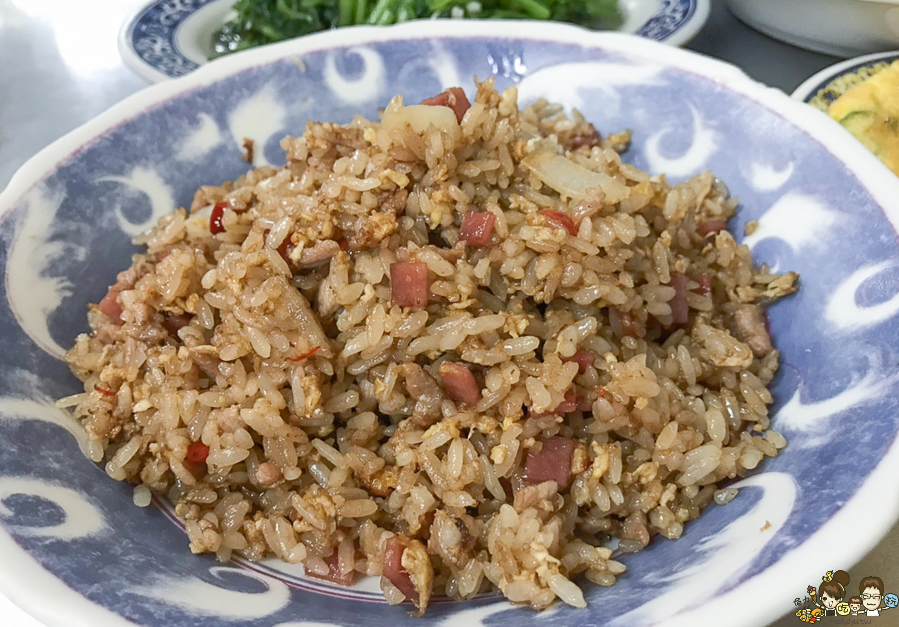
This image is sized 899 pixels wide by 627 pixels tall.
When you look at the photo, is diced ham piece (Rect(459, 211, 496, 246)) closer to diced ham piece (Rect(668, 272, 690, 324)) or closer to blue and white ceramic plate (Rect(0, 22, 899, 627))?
diced ham piece (Rect(668, 272, 690, 324))

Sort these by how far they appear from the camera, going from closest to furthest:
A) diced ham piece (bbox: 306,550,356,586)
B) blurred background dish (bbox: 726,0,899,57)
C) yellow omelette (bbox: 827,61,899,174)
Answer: diced ham piece (bbox: 306,550,356,586) < yellow omelette (bbox: 827,61,899,174) < blurred background dish (bbox: 726,0,899,57)

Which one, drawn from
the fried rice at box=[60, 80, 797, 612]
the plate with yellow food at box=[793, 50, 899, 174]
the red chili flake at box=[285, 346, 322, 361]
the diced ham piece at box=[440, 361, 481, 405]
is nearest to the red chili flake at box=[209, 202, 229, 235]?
the fried rice at box=[60, 80, 797, 612]

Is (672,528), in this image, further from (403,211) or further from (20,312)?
(20,312)

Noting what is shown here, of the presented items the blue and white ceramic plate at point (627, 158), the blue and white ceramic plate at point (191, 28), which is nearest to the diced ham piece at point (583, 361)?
the blue and white ceramic plate at point (627, 158)

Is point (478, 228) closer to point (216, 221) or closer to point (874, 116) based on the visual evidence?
point (216, 221)

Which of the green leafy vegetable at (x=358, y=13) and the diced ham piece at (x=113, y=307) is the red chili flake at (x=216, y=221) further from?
the green leafy vegetable at (x=358, y=13)

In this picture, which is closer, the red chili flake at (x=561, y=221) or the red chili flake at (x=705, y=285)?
the red chili flake at (x=561, y=221)
